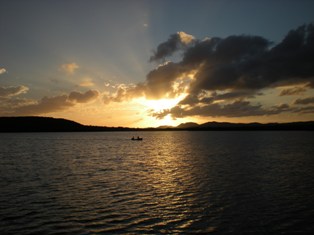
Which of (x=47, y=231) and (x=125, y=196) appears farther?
(x=125, y=196)

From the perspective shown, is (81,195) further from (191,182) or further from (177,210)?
(191,182)

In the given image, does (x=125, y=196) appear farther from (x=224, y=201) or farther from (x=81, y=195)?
(x=224, y=201)

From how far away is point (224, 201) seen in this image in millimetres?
29625

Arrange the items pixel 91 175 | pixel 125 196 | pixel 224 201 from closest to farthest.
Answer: pixel 224 201, pixel 125 196, pixel 91 175

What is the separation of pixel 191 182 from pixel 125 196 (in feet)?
40.3

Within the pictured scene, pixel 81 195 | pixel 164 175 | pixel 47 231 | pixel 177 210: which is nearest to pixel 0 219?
pixel 47 231

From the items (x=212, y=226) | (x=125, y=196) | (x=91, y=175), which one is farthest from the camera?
(x=91, y=175)

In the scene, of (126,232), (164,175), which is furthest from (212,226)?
(164,175)

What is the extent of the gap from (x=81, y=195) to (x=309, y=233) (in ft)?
A: 72.4

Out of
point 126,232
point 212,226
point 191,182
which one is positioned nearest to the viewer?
point 126,232

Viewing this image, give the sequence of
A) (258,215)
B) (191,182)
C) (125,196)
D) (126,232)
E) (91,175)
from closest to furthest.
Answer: (126,232)
(258,215)
(125,196)
(191,182)
(91,175)

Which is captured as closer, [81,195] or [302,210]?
[302,210]

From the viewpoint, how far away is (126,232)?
2048 cm

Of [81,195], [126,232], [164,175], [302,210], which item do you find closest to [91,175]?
[164,175]
